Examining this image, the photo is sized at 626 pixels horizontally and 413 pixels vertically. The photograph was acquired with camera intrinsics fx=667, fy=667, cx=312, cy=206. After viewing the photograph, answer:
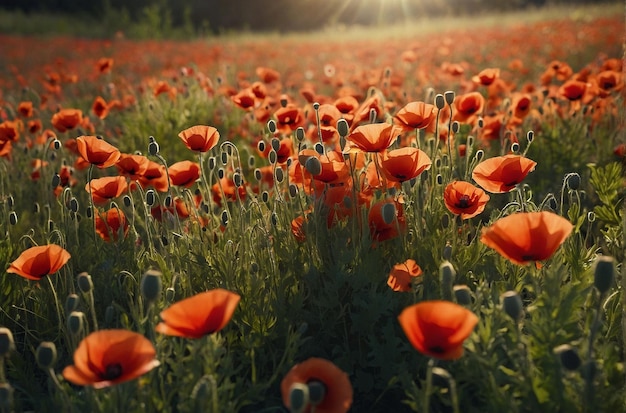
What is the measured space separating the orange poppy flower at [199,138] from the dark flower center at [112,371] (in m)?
0.98

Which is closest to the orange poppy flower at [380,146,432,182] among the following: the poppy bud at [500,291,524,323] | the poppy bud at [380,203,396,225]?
the poppy bud at [380,203,396,225]

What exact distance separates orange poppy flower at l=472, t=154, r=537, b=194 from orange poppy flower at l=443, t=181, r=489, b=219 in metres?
0.03

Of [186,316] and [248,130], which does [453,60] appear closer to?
[248,130]

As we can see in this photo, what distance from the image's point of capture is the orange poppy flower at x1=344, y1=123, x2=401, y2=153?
1880 mm

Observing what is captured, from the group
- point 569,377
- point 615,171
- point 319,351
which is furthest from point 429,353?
point 615,171

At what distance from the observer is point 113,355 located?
129cm

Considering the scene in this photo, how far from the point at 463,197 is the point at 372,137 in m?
0.32

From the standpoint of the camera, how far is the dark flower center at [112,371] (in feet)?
4.18

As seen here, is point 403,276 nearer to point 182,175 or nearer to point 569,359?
point 569,359

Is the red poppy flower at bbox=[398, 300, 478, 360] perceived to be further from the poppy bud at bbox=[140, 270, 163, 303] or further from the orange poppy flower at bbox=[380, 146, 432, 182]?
the orange poppy flower at bbox=[380, 146, 432, 182]

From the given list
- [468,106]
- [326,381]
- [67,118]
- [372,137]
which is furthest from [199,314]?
[67,118]

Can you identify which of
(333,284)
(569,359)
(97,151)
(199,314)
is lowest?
(333,284)

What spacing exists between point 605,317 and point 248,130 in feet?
9.21

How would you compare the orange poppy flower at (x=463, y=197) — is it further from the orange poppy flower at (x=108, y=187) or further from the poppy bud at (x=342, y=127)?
the orange poppy flower at (x=108, y=187)
